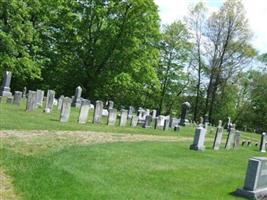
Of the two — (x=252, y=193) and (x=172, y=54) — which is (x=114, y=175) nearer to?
(x=252, y=193)

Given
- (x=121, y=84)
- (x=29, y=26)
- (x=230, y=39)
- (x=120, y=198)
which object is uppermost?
(x=230, y=39)

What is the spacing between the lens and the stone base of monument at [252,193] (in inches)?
Result: 395

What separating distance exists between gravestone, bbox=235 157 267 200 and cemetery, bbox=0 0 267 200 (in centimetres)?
2

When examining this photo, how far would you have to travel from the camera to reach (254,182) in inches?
399

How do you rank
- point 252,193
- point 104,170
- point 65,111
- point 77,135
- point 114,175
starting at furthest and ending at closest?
point 65,111
point 77,135
point 104,170
point 252,193
point 114,175

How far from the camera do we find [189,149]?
55.8ft

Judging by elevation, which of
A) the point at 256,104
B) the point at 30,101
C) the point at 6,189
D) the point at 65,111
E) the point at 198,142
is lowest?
the point at 6,189

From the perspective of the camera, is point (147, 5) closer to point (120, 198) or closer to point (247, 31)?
point (247, 31)

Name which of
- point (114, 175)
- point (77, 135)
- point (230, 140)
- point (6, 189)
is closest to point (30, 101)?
point (77, 135)

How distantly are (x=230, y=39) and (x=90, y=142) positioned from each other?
36.7 metres

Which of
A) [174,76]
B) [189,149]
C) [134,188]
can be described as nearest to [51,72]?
[174,76]

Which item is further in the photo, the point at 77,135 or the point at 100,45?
the point at 100,45

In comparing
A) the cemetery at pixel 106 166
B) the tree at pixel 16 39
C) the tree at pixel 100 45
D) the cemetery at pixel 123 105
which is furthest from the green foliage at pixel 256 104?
the cemetery at pixel 106 166

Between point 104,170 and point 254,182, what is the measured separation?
3301mm
